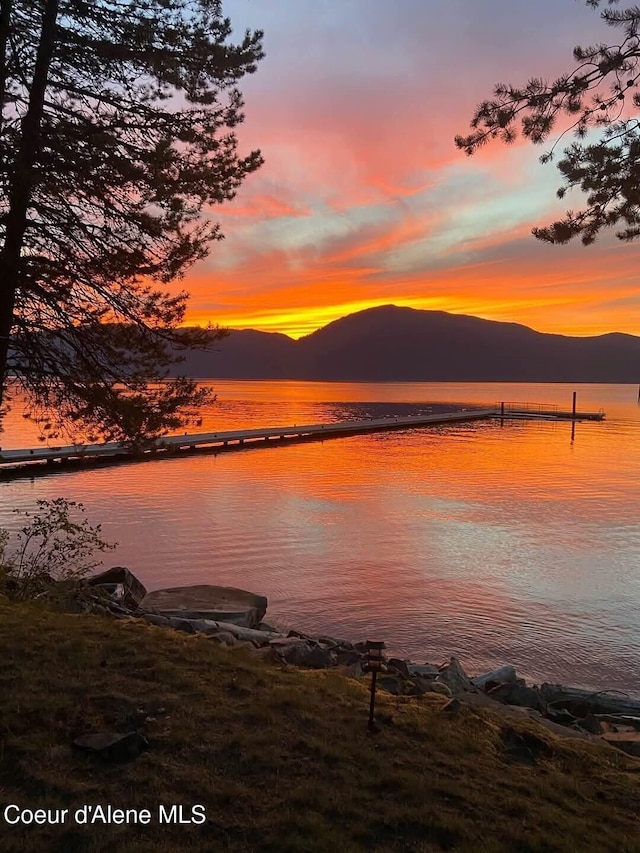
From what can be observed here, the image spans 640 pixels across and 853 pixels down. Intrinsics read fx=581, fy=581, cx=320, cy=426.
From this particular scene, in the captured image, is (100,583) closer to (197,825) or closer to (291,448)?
(197,825)

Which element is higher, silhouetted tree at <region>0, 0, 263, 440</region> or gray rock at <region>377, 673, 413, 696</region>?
silhouetted tree at <region>0, 0, 263, 440</region>

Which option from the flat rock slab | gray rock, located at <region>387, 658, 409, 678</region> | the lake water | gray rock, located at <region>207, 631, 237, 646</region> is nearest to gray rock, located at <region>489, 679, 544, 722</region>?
gray rock, located at <region>387, 658, 409, 678</region>

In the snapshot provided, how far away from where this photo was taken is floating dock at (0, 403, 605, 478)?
91.0 ft

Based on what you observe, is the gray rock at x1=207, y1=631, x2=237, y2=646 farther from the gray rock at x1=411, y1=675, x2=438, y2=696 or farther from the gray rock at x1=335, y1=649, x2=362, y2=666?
the gray rock at x1=411, y1=675, x2=438, y2=696

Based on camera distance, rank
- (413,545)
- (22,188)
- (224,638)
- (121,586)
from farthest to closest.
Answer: (413,545), (121,586), (224,638), (22,188)

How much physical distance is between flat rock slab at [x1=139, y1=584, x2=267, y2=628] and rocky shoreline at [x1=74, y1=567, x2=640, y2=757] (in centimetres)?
2

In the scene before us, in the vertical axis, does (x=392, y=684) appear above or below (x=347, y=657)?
above

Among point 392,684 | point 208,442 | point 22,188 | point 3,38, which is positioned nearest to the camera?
point 22,188

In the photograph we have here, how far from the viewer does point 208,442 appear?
42250 millimetres

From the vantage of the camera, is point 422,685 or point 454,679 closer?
point 422,685

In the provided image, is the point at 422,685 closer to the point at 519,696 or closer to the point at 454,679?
the point at 454,679

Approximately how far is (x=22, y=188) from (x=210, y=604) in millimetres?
7455

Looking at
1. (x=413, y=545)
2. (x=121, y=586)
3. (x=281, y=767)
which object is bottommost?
(x=413, y=545)

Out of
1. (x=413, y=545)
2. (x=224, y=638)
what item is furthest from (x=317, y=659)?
(x=413, y=545)
